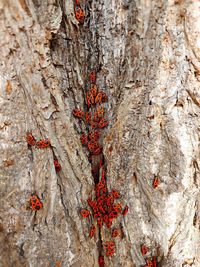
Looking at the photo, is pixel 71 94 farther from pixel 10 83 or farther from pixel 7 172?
pixel 7 172

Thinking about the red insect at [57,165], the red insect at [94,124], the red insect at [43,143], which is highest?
the red insect at [94,124]

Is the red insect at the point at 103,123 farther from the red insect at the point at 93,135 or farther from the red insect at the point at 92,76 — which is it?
the red insect at the point at 92,76

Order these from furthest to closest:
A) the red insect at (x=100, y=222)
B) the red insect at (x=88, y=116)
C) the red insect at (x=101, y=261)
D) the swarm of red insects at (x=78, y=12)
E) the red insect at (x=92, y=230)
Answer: the red insect at (x=101, y=261) < the red insect at (x=100, y=222) < the red insect at (x=92, y=230) < the red insect at (x=88, y=116) < the swarm of red insects at (x=78, y=12)

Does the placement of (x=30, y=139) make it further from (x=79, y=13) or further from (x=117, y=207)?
(x=79, y=13)

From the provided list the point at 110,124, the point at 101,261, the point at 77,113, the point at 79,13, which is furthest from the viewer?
the point at 101,261

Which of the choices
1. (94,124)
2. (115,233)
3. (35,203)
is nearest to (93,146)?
(94,124)

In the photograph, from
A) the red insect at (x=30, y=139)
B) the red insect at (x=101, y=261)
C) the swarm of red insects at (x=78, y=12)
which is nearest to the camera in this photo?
the red insect at (x=30, y=139)

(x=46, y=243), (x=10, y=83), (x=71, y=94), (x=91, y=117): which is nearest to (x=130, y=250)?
(x=46, y=243)

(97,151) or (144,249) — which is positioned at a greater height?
(97,151)

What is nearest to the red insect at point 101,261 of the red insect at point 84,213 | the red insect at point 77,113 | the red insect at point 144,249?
the red insect at point 144,249
